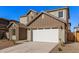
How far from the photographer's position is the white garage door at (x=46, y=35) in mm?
13102

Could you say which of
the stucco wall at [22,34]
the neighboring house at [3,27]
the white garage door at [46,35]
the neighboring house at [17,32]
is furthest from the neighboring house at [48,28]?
the neighboring house at [3,27]

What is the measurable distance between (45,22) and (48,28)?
918mm

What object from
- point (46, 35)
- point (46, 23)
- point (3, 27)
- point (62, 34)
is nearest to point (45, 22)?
point (46, 23)

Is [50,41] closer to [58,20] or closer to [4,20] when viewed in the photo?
[58,20]

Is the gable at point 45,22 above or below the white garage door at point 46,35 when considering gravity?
above

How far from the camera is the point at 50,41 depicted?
13.3m

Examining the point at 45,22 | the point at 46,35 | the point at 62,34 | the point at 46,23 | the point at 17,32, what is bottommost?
the point at 46,35

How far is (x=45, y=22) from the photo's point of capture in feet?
46.7

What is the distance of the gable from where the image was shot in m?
13.5

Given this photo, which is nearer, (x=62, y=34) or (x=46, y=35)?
(x=62, y=34)

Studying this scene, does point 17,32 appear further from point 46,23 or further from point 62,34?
point 62,34

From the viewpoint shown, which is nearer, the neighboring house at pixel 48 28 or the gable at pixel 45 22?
the neighboring house at pixel 48 28

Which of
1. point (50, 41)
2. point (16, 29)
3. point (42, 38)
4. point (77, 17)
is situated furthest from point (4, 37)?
point (77, 17)

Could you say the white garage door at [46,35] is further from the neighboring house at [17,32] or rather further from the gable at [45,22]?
the neighboring house at [17,32]
